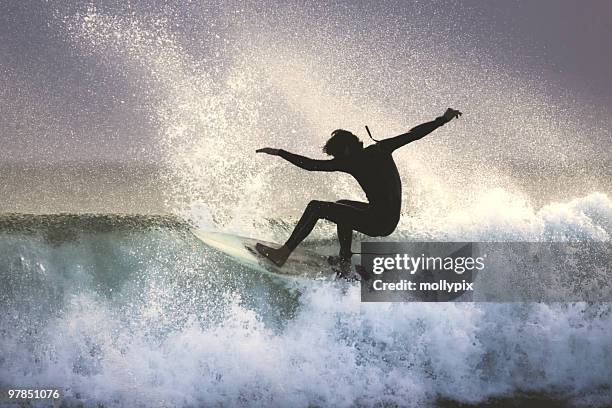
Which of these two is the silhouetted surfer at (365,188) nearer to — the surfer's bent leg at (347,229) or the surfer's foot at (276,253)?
the surfer's bent leg at (347,229)

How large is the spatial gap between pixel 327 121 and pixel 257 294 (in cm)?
142

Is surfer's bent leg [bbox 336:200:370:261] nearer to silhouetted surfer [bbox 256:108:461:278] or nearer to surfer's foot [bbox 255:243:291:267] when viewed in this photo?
silhouetted surfer [bbox 256:108:461:278]

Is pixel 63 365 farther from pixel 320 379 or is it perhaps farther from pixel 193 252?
pixel 320 379

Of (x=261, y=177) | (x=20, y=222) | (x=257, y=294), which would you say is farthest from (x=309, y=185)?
(x=20, y=222)

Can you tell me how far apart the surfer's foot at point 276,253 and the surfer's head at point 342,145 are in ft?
2.19

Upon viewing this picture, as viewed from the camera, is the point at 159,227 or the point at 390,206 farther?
the point at 159,227

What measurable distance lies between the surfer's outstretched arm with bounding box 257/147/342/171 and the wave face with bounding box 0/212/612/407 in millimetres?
990

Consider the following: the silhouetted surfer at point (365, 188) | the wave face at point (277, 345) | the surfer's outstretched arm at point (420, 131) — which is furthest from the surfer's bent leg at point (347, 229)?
the wave face at point (277, 345)

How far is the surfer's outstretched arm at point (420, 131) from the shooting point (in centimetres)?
351

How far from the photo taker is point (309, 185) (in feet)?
16.9

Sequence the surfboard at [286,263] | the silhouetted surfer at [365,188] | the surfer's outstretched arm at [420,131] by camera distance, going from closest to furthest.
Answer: the surfer's outstretched arm at [420,131]
the silhouetted surfer at [365,188]
the surfboard at [286,263]

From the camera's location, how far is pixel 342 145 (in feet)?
12.3

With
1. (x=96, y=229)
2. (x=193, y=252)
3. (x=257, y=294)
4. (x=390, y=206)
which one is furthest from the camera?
(x=96, y=229)

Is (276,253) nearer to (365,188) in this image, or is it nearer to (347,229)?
(347,229)
